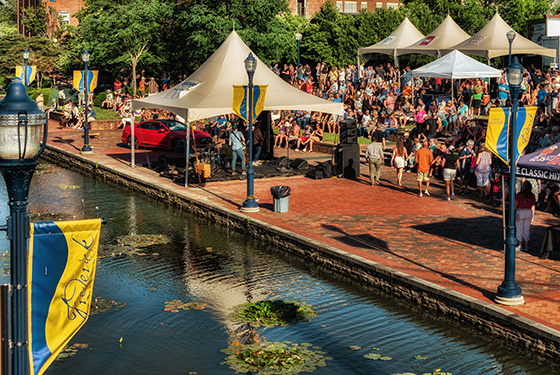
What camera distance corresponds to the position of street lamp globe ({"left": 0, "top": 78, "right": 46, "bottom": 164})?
6.50 meters

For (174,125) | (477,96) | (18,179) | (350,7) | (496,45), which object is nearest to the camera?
(18,179)

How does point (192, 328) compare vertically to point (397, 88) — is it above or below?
below

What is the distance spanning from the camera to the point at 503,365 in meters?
11.3

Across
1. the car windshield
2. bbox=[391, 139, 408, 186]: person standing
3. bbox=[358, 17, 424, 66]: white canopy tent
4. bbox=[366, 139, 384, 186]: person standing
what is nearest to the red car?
the car windshield

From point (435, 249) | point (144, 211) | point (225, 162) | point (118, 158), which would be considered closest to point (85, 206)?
point (144, 211)

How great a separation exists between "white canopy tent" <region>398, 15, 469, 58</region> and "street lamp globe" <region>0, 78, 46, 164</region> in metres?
32.7

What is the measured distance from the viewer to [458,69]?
103ft

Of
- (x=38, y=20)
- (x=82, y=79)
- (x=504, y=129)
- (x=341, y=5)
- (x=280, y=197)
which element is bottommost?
(x=280, y=197)

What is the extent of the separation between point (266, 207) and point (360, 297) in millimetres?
6958

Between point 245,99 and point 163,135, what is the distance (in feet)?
36.6

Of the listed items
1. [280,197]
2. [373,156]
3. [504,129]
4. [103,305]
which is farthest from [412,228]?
[103,305]

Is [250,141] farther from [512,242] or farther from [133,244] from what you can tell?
[512,242]

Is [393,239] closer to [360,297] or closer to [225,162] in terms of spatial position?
[360,297]

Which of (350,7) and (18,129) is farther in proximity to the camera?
(350,7)
